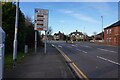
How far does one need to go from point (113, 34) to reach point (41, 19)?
44.7 metres

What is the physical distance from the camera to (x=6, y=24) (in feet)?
92.8

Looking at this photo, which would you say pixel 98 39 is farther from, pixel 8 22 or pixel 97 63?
pixel 97 63

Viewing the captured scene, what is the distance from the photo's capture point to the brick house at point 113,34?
7162 centimetres

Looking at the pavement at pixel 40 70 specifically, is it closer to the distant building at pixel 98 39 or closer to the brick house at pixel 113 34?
the brick house at pixel 113 34

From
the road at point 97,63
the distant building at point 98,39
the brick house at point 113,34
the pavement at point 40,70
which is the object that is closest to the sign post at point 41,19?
the road at point 97,63

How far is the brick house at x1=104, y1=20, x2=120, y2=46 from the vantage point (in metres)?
71.6

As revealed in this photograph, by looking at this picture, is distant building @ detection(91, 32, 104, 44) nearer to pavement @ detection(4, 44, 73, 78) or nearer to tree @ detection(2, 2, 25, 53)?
tree @ detection(2, 2, 25, 53)

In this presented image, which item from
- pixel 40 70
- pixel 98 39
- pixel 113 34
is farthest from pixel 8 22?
pixel 98 39

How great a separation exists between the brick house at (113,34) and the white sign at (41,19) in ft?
122

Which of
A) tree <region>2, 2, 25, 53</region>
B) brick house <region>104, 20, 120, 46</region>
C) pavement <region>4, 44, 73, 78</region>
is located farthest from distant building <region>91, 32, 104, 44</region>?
pavement <region>4, 44, 73, 78</region>

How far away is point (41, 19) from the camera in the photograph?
34.8m

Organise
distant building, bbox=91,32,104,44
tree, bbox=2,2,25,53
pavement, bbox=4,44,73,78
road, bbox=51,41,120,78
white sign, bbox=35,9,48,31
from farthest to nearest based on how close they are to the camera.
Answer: distant building, bbox=91,32,104,44 < white sign, bbox=35,9,48,31 < tree, bbox=2,2,25,53 < road, bbox=51,41,120,78 < pavement, bbox=4,44,73,78

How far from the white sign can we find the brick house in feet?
122

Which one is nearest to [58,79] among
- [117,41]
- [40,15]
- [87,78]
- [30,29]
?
[87,78]
